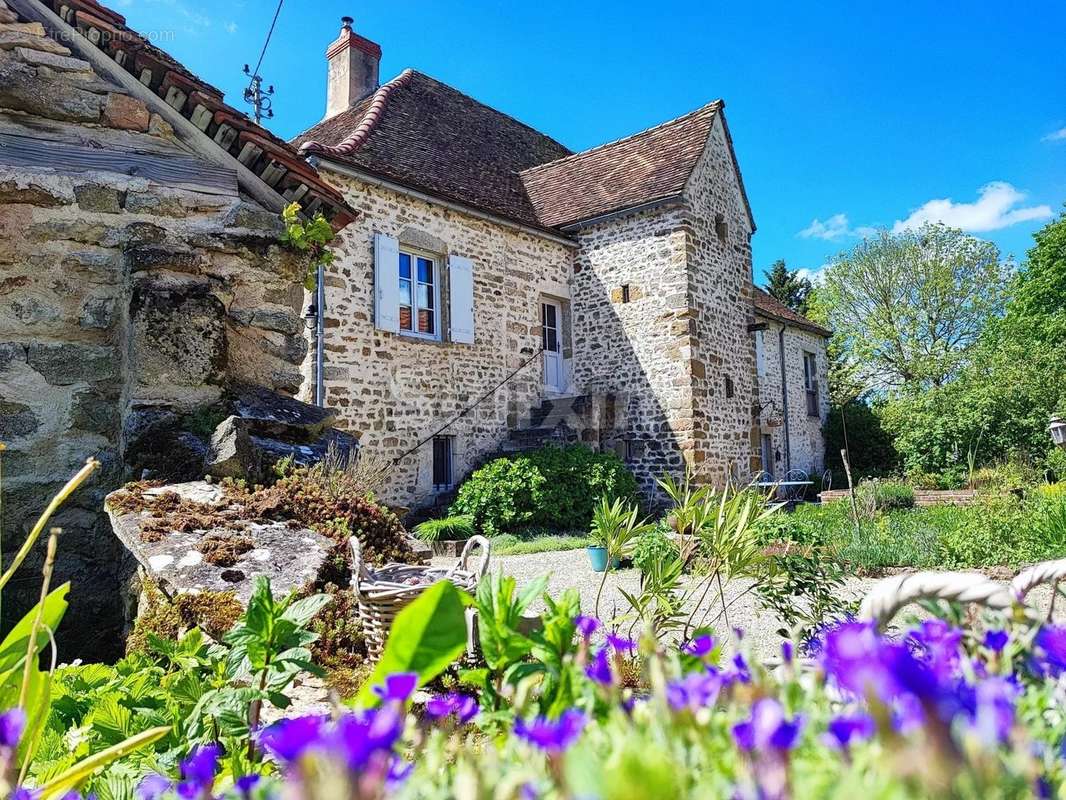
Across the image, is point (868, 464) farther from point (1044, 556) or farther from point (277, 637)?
point (277, 637)

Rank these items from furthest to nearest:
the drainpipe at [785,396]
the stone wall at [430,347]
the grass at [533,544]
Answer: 1. the drainpipe at [785,396]
2. the stone wall at [430,347]
3. the grass at [533,544]

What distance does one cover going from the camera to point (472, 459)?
11.8 metres

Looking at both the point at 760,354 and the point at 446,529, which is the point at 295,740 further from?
the point at 760,354

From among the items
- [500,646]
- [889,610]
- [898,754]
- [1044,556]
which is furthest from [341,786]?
[1044,556]

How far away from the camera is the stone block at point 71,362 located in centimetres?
403

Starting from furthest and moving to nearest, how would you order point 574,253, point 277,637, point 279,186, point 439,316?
point 574,253, point 439,316, point 279,186, point 277,637

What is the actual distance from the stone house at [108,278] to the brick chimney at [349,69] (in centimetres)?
1038

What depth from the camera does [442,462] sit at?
460 inches

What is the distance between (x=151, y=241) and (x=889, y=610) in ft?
14.2

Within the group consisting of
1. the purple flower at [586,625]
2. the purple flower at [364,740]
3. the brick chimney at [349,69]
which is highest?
the brick chimney at [349,69]

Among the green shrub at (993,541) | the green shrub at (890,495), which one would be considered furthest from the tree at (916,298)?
the green shrub at (993,541)

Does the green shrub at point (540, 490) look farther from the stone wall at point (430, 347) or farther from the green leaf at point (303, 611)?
the green leaf at point (303, 611)

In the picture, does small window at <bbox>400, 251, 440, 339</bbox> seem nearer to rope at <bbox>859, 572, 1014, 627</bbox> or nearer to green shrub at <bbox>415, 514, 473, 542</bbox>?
green shrub at <bbox>415, 514, 473, 542</bbox>

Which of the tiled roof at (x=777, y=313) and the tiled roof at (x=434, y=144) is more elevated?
the tiled roof at (x=434, y=144)
